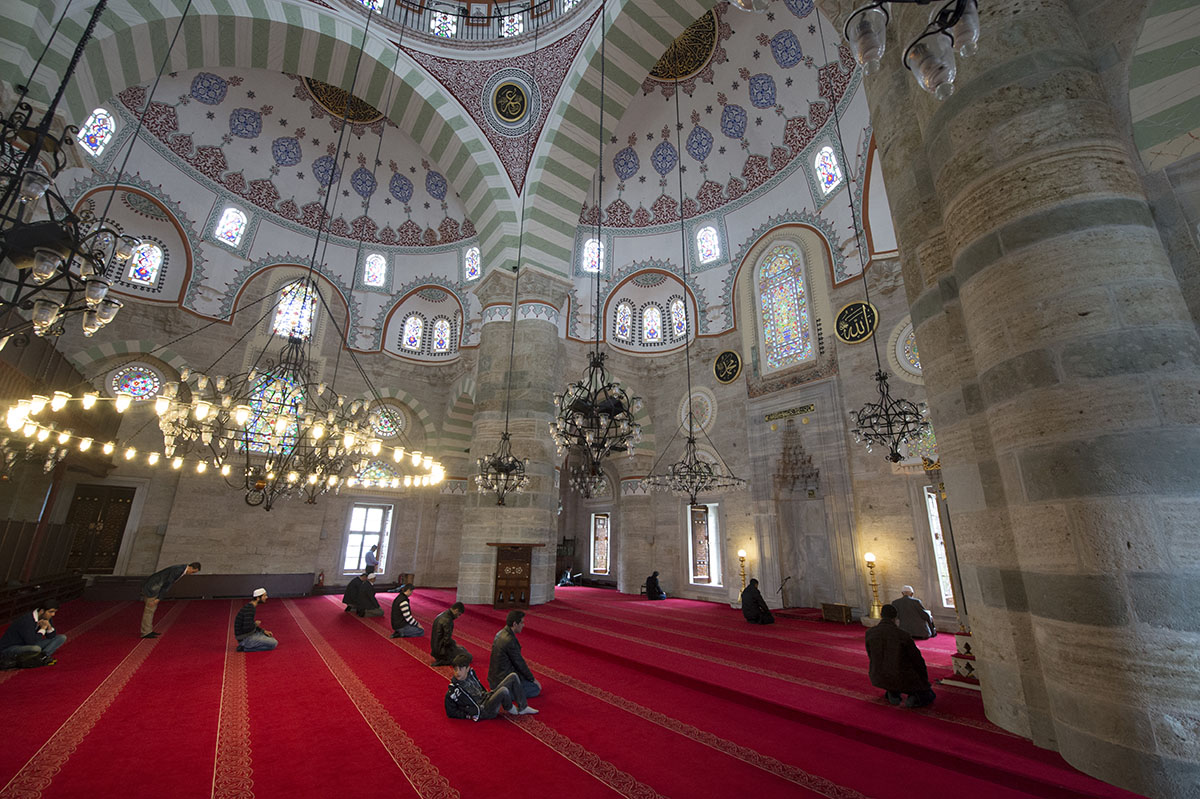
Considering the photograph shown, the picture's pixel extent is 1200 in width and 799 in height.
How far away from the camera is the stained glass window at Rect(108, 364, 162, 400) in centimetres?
958

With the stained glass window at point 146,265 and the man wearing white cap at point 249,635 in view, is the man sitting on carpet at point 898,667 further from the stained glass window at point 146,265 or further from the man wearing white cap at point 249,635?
the stained glass window at point 146,265

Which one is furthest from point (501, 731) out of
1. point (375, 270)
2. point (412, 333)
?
point (375, 270)

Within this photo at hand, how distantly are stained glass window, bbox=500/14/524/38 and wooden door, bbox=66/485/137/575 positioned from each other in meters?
11.7

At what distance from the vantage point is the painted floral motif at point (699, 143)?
11016 mm

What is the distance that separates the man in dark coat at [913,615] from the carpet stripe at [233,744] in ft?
18.7

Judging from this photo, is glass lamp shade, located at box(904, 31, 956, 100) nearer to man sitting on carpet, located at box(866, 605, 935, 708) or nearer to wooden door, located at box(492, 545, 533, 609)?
man sitting on carpet, located at box(866, 605, 935, 708)

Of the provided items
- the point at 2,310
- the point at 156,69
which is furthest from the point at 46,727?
the point at 156,69

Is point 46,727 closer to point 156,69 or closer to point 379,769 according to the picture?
point 379,769

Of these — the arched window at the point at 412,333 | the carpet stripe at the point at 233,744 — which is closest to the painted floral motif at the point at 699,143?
the arched window at the point at 412,333

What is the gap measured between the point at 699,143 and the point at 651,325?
13.8 ft

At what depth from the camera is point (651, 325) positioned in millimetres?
12344

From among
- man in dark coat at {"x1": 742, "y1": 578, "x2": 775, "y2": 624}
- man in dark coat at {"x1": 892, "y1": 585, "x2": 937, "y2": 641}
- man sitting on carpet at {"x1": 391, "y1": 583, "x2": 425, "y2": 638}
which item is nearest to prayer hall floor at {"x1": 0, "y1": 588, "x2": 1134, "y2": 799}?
man in dark coat at {"x1": 892, "y1": 585, "x2": 937, "y2": 641}

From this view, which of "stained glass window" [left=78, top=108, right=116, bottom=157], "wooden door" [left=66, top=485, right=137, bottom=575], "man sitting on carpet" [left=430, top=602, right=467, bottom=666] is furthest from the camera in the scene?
"wooden door" [left=66, top=485, right=137, bottom=575]

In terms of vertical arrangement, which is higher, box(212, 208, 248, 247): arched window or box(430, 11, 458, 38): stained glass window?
box(430, 11, 458, 38): stained glass window
